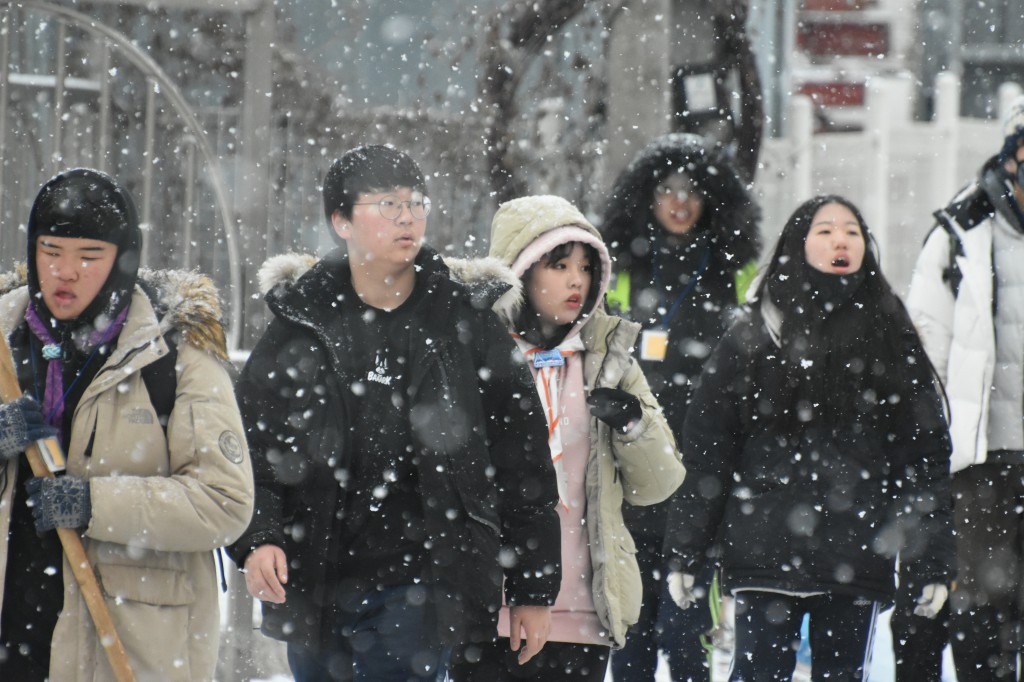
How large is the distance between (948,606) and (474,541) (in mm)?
2598

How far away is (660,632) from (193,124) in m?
2.97

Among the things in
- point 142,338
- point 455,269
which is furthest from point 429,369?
point 142,338

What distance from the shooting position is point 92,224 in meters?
3.26

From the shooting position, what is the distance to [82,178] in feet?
10.9

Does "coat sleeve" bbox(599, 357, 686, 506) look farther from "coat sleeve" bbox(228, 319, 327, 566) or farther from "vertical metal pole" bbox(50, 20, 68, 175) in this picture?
"vertical metal pole" bbox(50, 20, 68, 175)

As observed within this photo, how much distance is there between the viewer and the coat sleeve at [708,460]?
4344 millimetres

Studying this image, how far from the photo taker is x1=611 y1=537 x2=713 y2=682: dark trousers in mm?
5129

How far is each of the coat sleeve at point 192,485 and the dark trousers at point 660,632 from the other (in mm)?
2225

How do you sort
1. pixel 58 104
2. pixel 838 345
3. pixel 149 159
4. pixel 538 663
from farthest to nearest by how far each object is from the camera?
pixel 149 159 → pixel 58 104 → pixel 838 345 → pixel 538 663

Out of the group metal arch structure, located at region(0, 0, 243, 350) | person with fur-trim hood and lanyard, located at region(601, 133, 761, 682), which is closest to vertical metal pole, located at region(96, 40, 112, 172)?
metal arch structure, located at region(0, 0, 243, 350)

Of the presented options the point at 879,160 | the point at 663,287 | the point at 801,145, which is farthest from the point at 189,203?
the point at 879,160

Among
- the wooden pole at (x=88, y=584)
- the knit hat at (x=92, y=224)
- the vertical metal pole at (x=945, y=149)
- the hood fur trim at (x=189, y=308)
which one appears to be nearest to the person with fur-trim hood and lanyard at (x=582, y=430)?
the hood fur trim at (x=189, y=308)

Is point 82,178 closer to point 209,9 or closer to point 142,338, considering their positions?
point 142,338

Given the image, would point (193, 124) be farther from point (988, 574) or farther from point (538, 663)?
point (988, 574)
